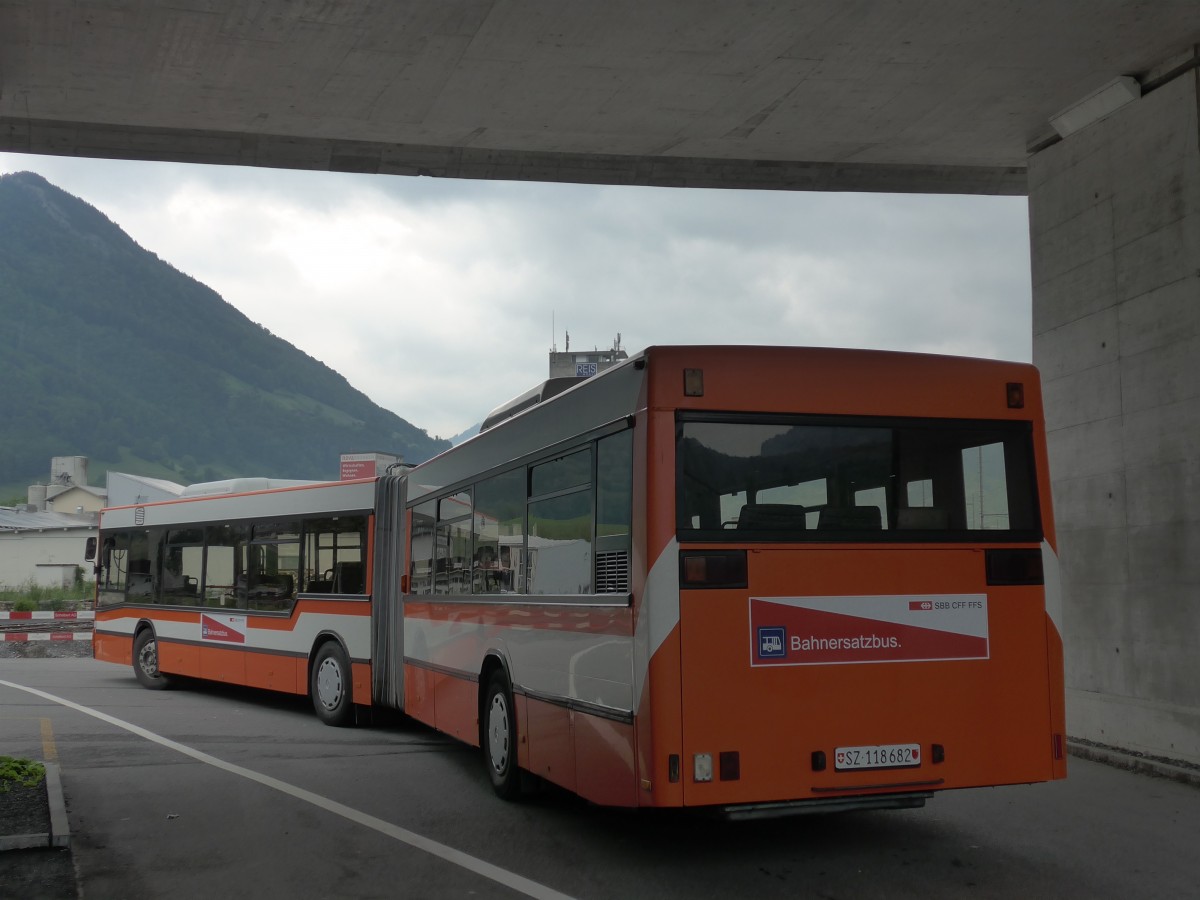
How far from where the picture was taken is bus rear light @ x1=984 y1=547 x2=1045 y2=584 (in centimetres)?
717

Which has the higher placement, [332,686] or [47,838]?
[332,686]

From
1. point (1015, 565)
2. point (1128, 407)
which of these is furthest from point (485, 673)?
point (1128, 407)

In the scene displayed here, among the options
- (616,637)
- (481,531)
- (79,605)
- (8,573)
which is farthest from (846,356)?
(8,573)

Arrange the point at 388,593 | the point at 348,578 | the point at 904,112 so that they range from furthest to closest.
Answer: the point at 348,578, the point at 388,593, the point at 904,112

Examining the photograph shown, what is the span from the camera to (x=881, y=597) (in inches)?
272

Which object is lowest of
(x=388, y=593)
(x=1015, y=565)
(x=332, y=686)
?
(x=332, y=686)

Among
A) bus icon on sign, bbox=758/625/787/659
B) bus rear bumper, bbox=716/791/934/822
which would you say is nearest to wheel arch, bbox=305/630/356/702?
bus rear bumper, bbox=716/791/934/822

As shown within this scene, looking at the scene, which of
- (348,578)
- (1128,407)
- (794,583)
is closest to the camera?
(794,583)

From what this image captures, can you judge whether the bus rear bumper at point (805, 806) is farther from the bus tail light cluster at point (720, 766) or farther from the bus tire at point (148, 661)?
the bus tire at point (148, 661)

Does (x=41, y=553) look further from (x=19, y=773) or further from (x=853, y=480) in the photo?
(x=853, y=480)

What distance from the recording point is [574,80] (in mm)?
11688

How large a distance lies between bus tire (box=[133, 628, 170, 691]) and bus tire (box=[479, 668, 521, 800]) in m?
10.3

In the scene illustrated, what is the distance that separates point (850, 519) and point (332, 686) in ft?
29.1

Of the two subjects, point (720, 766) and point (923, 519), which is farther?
point (923, 519)
